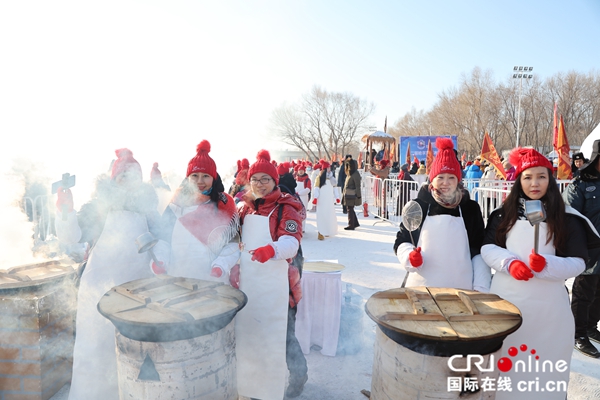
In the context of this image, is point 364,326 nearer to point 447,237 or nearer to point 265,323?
point 265,323

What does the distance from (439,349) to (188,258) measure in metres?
1.81

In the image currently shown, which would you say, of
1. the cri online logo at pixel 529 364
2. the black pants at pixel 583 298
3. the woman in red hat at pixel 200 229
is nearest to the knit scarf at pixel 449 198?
the cri online logo at pixel 529 364

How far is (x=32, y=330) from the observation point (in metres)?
2.55

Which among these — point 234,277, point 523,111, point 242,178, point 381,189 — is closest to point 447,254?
point 234,277

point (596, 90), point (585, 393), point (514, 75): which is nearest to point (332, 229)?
point (585, 393)

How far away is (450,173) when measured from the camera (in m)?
2.48

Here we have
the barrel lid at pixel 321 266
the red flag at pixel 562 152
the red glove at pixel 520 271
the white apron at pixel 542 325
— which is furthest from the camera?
the red flag at pixel 562 152

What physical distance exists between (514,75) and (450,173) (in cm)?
4197

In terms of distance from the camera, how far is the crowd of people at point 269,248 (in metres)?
2.24

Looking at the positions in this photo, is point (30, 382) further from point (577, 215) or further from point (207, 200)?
point (577, 215)

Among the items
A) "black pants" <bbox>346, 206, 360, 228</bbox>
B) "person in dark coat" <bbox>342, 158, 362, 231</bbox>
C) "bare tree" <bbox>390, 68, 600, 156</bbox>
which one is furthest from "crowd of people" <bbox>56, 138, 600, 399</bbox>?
"bare tree" <bbox>390, 68, 600, 156</bbox>

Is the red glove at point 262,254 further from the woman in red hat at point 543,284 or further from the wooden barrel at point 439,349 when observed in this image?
the woman in red hat at point 543,284

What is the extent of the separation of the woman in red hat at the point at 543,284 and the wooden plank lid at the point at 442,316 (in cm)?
32

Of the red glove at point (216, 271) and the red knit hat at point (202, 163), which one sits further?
the red knit hat at point (202, 163)
